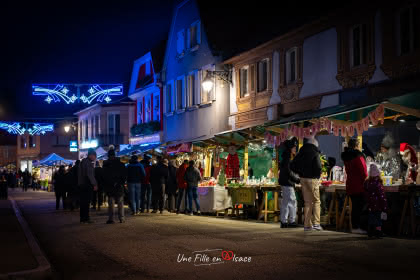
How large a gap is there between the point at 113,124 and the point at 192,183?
120ft

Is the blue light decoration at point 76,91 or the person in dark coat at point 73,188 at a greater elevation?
the blue light decoration at point 76,91

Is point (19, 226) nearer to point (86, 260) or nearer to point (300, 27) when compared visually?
point (86, 260)

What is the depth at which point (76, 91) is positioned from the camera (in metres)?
42.1

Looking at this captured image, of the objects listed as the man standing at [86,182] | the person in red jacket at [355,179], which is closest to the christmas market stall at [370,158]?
the person in red jacket at [355,179]

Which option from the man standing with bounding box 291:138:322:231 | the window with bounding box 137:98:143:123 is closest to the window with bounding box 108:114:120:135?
the window with bounding box 137:98:143:123

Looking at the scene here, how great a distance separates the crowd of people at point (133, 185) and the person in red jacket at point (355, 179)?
6747 mm

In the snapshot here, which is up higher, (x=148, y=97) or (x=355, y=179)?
(x=148, y=97)

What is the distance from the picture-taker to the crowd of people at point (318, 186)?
1277 centimetres

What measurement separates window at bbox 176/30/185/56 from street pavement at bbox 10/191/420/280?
2113 cm

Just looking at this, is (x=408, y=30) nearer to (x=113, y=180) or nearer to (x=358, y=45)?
(x=358, y=45)

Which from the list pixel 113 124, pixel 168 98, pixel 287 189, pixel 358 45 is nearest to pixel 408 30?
pixel 358 45

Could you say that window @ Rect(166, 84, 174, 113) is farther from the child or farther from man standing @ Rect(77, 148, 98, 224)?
the child

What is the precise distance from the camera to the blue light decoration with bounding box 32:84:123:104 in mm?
40969

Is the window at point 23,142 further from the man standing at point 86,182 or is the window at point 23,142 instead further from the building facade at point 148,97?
the man standing at point 86,182
